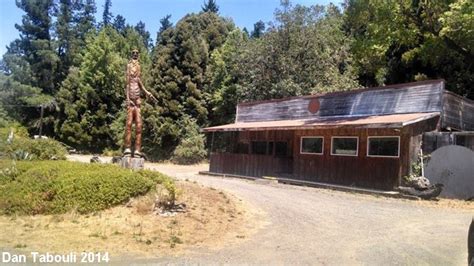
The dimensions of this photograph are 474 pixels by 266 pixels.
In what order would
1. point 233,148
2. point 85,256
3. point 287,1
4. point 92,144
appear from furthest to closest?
point 92,144
point 287,1
point 233,148
point 85,256

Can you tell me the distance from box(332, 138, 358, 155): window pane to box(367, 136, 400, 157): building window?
861mm

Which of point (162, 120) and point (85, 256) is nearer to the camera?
point (85, 256)

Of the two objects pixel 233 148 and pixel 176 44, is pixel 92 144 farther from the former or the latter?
pixel 233 148

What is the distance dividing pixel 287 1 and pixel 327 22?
3767 millimetres

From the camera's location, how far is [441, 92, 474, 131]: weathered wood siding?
18.7 m

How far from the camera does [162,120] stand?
39.5 meters

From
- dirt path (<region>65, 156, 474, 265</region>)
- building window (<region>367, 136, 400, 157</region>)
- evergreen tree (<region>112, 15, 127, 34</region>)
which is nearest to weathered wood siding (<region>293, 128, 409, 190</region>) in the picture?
building window (<region>367, 136, 400, 157</region>)

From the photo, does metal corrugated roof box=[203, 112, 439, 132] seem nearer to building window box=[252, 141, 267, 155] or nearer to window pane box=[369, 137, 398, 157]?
window pane box=[369, 137, 398, 157]

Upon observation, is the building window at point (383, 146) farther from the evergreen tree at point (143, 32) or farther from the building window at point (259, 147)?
the evergreen tree at point (143, 32)

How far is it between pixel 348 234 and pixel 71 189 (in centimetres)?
605

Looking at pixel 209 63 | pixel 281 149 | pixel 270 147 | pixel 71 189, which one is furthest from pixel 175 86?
pixel 71 189

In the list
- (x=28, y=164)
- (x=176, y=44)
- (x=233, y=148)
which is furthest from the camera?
(x=176, y=44)

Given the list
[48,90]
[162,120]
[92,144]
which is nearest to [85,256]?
[162,120]

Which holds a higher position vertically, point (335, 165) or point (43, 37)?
point (43, 37)
